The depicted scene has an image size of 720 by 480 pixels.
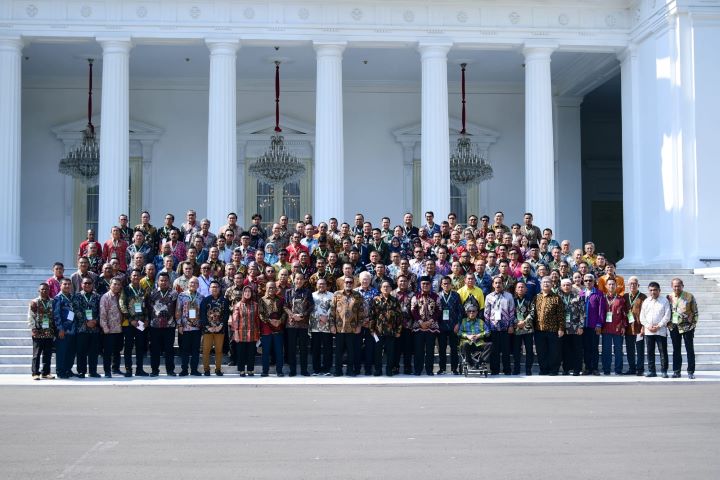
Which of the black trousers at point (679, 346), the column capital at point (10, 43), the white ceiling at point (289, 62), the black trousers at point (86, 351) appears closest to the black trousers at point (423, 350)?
the black trousers at point (679, 346)

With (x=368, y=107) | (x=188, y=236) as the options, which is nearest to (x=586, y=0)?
(x=368, y=107)

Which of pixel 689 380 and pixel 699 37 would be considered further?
pixel 699 37

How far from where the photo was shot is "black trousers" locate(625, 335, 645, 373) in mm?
17047

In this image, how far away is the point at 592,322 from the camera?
17188 mm

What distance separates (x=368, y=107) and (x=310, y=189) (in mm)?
3022

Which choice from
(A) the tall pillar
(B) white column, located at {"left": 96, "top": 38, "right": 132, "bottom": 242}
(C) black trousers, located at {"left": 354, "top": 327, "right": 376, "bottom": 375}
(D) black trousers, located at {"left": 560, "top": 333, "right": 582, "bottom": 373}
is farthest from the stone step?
(D) black trousers, located at {"left": 560, "top": 333, "right": 582, "bottom": 373}

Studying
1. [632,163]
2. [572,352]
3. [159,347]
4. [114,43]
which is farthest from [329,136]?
[572,352]

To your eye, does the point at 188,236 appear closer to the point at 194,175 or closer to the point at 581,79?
the point at 194,175

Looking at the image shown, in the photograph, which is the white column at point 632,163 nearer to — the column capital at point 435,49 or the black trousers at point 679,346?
the column capital at point 435,49

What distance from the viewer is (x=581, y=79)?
29.5m

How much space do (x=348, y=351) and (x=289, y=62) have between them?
1374 centimetres

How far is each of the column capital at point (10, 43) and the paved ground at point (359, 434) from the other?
12595mm

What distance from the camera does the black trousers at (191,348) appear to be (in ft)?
55.3

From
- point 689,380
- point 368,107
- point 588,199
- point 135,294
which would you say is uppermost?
point 368,107
